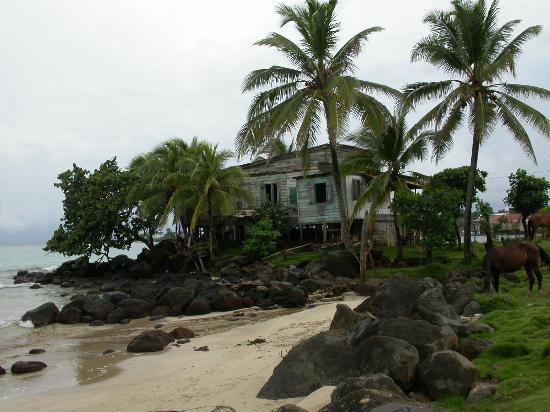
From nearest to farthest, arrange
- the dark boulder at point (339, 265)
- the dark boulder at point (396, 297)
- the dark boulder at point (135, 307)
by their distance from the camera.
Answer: the dark boulder at point (396, 297), the dark boulder at point (135, 307), the dark boulder at point (339, 265)

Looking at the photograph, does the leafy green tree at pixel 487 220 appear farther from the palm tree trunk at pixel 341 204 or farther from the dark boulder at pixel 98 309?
the dark boulder at pixel 98 309

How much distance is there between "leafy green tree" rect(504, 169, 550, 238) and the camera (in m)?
26.4

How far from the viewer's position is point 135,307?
62.6 ft

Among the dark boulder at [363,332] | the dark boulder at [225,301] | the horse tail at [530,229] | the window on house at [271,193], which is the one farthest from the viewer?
the window on house at [271,193]

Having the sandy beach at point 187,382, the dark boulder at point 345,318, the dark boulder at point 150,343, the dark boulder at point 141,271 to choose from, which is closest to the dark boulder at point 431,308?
the dark boulder at point 345,318

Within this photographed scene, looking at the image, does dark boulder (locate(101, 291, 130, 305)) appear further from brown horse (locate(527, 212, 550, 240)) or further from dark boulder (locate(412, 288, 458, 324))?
brown horse (locate(527, 212, 550, 240))

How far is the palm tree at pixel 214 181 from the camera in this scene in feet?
105

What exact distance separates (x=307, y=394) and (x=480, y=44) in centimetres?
1829

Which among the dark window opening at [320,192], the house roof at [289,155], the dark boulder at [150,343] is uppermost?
the house roof at [289,155]

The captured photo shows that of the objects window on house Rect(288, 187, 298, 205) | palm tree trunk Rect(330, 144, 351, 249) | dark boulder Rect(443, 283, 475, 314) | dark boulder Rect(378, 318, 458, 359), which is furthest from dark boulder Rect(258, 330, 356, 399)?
window on house Rect(288, 187, 298, 205)

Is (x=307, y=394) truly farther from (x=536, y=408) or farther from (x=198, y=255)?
(x=198, y=255)

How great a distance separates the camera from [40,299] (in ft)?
91.7

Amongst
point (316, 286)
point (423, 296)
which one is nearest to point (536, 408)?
point (423, 296)

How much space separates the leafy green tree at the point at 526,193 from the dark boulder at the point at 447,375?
22230mm
